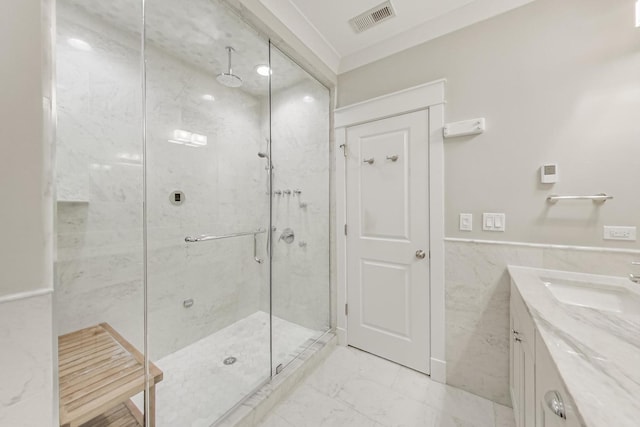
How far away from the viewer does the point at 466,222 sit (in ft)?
5.42

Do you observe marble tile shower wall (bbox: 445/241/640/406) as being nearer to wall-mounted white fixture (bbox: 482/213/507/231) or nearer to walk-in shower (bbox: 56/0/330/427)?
wall-mounted white fixture (bbox: 482/213/507/231)

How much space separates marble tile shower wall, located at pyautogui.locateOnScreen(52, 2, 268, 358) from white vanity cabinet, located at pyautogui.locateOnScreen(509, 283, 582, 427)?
1854 mm

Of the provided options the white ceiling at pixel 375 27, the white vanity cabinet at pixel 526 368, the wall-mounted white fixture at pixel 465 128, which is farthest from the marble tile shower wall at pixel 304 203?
the white vanity cabinet at pixel 526 368

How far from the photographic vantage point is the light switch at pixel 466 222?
5.37ft

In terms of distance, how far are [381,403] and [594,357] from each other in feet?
4.43

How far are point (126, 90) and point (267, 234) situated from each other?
149 centimetres

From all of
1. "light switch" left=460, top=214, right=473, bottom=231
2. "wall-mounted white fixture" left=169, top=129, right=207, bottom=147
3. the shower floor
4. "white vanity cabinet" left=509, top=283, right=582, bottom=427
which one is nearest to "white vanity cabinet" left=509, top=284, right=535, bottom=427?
"white vanity cabinet" left=509, top=283, right=582, bottom=427

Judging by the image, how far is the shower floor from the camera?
1389mm

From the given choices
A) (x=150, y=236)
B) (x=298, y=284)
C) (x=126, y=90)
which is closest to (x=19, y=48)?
(x=126, y=90)

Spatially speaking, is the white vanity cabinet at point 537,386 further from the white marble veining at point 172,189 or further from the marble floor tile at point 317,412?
the white marble veining at point 172,189

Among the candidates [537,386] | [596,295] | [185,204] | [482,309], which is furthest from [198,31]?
[596,295]

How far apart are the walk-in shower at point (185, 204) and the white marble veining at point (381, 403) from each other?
30 centimetres

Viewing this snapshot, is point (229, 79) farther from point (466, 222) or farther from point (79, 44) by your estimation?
point (466, 222)

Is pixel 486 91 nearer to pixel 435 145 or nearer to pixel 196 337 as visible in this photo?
pixel 435 145
